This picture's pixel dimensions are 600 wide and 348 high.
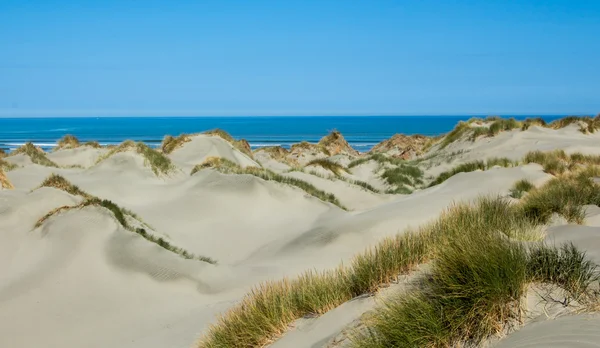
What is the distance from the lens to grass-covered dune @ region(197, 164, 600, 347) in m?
3.21

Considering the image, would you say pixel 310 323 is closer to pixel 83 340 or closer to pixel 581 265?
pixel 581 265

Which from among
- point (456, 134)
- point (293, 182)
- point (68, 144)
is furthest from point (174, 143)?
point (456, 134)

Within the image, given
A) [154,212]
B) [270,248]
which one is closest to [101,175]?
[154,212]

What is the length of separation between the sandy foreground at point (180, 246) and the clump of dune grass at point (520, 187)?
2.44ft

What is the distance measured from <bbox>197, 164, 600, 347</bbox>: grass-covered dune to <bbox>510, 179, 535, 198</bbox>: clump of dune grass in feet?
23.5

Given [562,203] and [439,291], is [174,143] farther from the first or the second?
[439,291]

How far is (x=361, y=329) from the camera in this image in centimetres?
364

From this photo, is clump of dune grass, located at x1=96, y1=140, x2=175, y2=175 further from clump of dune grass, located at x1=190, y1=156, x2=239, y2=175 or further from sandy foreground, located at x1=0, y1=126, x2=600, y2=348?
clump of dune grass, located at x1=190, y1=156, x2=239, y2=175

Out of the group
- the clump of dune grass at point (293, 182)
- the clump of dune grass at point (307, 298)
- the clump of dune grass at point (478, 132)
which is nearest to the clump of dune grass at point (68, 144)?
the clump of dune grass at point (293, 182)

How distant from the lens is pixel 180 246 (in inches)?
465

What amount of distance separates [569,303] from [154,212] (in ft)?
40.0

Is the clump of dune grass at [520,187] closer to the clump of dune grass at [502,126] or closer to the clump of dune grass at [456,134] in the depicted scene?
the clump of dune grass at [502,126]

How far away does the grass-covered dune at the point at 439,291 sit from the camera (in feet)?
10.5

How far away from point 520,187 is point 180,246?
821 cm
